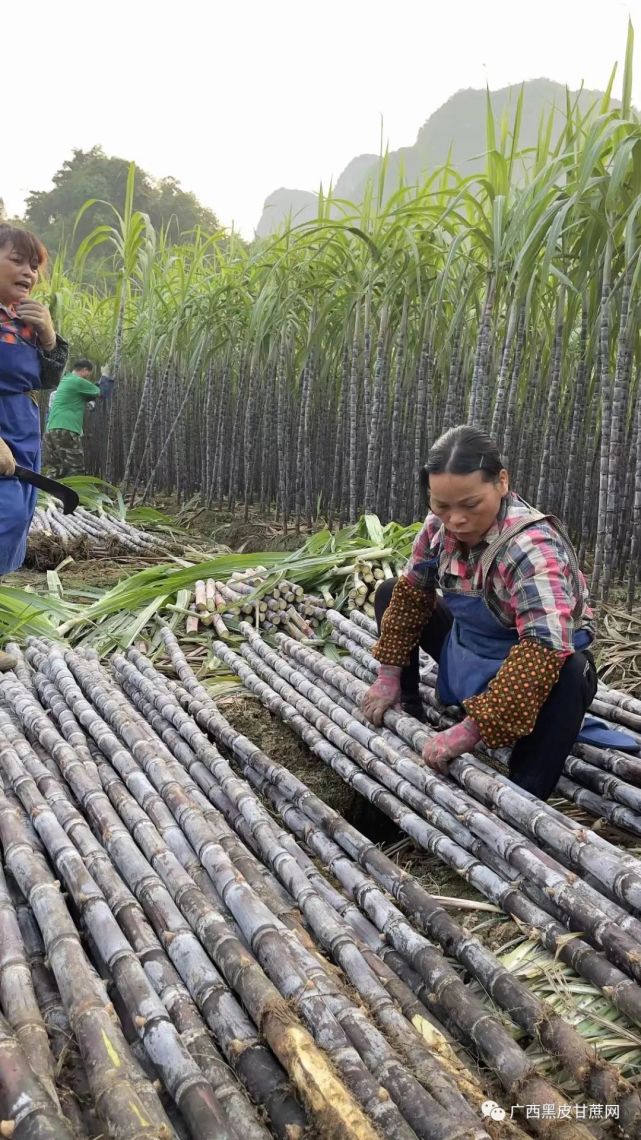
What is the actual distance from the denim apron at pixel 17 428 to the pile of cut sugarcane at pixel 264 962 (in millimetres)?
729

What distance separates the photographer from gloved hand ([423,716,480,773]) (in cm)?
158

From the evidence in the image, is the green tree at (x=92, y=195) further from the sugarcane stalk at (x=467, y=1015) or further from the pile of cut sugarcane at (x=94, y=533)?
the sugarcane stalk at (x=467, y=1015)

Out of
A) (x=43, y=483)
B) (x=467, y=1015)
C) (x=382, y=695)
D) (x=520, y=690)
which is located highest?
(x=43, y=483)

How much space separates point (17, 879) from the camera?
4.21 ft

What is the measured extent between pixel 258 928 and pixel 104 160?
25.4m

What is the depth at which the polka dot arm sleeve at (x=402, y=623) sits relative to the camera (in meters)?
1.90

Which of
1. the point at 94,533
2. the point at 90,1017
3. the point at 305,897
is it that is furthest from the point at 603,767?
the point at 94,533

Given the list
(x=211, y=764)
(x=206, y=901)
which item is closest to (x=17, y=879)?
(x=206, y=901)

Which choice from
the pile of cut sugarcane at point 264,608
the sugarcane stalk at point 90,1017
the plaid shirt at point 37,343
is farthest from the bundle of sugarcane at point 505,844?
the plaid shirt at point 37,343

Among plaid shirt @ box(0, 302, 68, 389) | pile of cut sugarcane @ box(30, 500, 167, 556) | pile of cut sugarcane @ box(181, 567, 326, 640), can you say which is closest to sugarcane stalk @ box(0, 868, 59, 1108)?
plaid shirt @ box(0, 302, 68, 389)

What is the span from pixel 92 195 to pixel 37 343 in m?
22.7

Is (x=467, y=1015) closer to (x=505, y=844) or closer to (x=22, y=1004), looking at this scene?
(x=505, y=844)

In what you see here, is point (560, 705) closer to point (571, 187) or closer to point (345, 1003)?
point (345, 1003)

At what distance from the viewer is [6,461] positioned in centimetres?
210
